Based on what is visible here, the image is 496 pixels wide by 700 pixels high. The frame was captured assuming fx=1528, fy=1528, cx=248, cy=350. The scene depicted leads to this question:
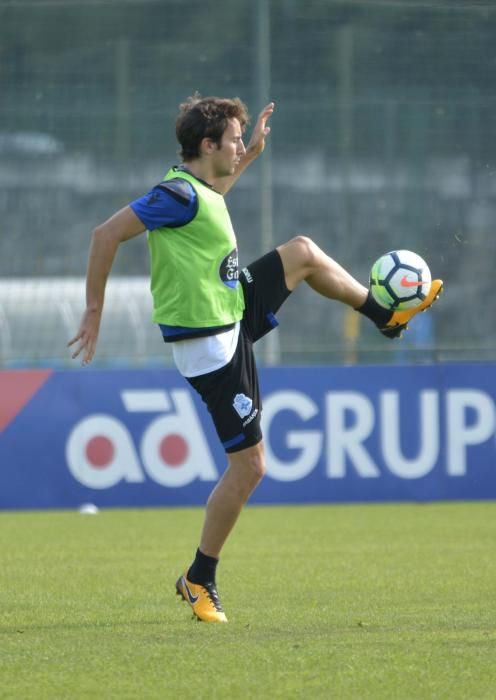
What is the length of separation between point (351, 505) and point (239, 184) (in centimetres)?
289

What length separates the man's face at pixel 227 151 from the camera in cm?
605

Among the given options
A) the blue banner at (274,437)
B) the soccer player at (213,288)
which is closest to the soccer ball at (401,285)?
the soccer player at (213,288)

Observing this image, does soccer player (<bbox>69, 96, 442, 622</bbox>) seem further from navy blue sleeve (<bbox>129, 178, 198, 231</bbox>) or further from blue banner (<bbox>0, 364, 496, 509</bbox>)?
blue banner (<bbox>0, 364, 496, 509</bbox>)

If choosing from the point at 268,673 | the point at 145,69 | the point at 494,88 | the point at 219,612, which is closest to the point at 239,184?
the point at 145,69

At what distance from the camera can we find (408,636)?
17.5ft

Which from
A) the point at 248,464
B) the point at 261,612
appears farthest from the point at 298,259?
the point at 261,612

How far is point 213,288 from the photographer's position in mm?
5969

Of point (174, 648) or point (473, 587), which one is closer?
point (174, 648)

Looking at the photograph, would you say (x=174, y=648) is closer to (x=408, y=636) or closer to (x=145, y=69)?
(x=408, y=636)

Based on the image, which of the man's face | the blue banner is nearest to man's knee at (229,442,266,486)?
the man's face

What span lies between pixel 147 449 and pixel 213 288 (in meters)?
6.00

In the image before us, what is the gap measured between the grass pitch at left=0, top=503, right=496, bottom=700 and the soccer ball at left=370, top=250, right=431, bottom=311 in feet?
4.15

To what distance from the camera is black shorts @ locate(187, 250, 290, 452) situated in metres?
5.95

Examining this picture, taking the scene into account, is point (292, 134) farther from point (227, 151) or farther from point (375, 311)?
point (227, 151)
